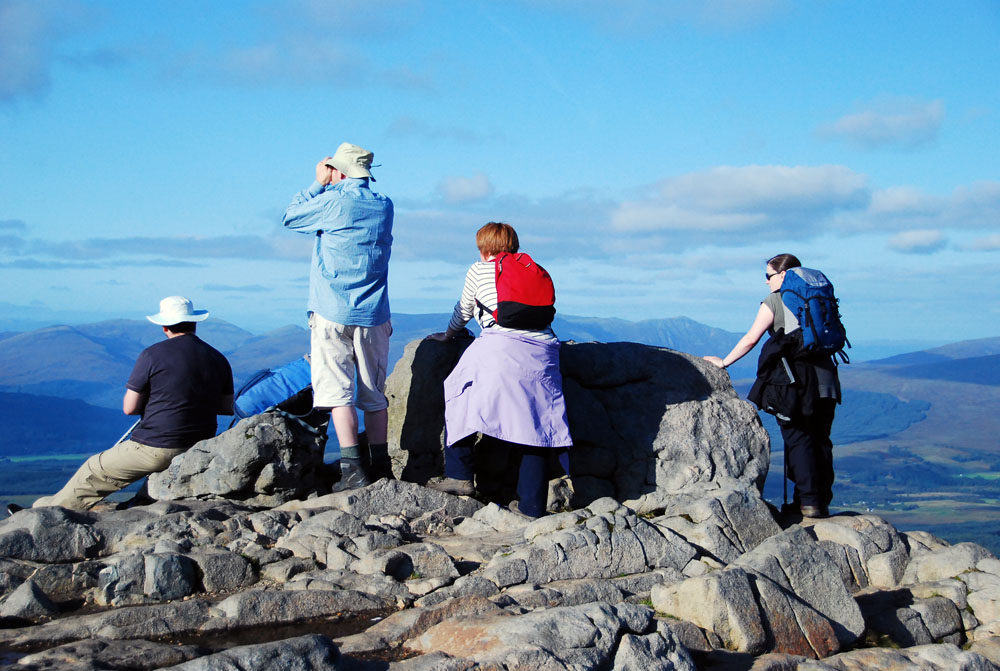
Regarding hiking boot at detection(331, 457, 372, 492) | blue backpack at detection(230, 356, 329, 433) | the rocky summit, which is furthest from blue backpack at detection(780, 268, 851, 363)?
blue backpack at detection(230, 356, 329, 433)

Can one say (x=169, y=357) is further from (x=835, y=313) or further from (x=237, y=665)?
(x=835, y=313)

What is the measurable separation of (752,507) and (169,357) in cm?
699

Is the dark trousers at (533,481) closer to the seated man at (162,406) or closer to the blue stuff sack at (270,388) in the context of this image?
the blue stuff sack at (270,388)

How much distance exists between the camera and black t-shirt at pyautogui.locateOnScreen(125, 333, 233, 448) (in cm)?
988

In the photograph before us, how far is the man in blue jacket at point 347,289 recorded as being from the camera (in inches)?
393

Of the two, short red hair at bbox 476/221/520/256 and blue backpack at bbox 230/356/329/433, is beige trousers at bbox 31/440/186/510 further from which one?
short red hair at bbox 476/221/520/256

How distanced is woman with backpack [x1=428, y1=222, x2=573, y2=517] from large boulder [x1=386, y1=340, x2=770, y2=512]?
161 centimetres

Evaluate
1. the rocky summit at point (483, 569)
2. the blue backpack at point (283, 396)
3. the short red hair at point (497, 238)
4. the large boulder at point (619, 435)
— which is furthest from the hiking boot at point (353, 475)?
the short red hair at point (497, 238)

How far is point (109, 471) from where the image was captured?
9914 mm

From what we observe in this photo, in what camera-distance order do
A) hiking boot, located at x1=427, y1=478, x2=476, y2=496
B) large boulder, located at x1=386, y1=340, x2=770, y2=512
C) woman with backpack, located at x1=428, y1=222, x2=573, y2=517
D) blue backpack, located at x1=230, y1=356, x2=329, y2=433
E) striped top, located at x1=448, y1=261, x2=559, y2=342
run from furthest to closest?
large boulder, located at x1=386, y1=340, x2=770, y2=512 < blue backpack, located at x1=230, y1=356, x2=329, y2=433 < hiking boot, located at x1=427, y1=478, x2=476, y2=496 < striped top, located at x1=448, y1=261, x2=559, y2=342 < woman with backpack, located at x1=428, y1=222, x2=573, y2=517

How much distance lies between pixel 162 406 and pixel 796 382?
25.1 ft

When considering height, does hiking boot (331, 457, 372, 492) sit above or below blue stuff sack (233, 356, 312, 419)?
below

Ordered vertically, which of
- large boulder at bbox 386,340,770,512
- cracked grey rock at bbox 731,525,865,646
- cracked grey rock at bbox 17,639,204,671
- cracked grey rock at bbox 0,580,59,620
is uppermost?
large boulder at bbox 386,340,770,512

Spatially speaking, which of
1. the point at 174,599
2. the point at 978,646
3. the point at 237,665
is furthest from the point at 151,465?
the point at 978,646
